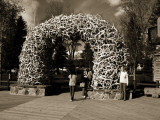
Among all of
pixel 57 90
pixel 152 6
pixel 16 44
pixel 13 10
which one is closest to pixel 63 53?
pixel 16 44

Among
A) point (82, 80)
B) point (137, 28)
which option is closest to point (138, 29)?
point (137, 28)

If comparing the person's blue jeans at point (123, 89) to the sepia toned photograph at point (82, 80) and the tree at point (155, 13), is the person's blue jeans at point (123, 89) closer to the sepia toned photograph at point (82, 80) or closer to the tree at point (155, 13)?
the sepia toned photograph at point (82, 80)

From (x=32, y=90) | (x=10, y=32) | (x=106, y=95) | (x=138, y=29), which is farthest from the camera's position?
(x=10, y=32)

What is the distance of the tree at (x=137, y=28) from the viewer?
2230 centimetres

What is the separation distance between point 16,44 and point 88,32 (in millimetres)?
23827

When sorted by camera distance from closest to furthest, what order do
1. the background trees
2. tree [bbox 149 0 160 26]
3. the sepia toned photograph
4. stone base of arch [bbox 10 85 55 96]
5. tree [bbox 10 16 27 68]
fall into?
the sepia toned photograph
stone base of arch [bbox 10 85 55 96]
the background trees
tree [bbox 149 0 160 26]
tree [bbox 10 16 27 68]

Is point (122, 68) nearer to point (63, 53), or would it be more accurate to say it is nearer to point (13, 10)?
point (13, 10)

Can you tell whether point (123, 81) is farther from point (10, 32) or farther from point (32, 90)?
point (10, 32)

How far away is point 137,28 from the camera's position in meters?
22.9

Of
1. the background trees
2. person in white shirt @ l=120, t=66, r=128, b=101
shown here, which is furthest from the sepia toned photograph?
the background trees

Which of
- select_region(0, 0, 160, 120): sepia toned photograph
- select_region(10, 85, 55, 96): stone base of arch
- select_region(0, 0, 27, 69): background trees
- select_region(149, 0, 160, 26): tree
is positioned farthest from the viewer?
select_region(149, 0, 160, 26): tree

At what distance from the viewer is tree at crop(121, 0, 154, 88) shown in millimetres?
22297

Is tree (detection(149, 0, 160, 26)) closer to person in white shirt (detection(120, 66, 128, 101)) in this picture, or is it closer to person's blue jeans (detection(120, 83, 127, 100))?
person in white shirt (detection(120, 66, 128, 101))

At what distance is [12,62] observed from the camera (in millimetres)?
28734
